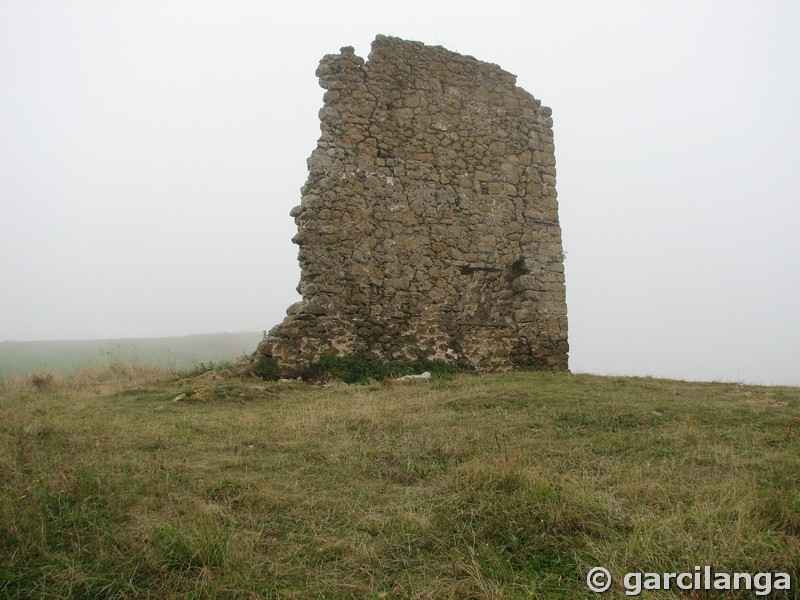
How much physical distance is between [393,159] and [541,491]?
7083 millimetres

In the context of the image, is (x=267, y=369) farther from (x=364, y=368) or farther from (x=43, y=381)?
(x=43, y=381)

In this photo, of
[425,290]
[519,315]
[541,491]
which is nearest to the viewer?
[541,491]

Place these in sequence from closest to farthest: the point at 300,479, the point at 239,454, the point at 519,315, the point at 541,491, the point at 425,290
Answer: the point at 541,491 → the point at 300,479 → the point at 239,454 → the point at 425,290 → the point at 519,315

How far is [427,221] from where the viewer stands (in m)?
9.45

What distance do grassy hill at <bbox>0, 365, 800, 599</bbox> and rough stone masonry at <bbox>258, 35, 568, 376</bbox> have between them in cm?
312

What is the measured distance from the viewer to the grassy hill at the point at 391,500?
Result: 2.57 meters

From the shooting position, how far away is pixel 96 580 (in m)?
2.54

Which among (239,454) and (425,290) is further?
(425,290)

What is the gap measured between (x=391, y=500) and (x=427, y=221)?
6491mm

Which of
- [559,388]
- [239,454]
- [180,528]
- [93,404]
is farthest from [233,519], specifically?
[559,388]

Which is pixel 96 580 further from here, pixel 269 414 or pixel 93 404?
pixel 93 404

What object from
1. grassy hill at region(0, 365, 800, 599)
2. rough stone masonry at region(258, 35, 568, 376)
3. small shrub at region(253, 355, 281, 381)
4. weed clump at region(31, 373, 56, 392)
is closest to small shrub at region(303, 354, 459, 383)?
rough stone masonry at region(258, 35, 568, 376)

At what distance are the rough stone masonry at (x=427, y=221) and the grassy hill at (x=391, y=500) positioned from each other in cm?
312

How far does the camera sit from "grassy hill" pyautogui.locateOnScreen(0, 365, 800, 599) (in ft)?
8.43
